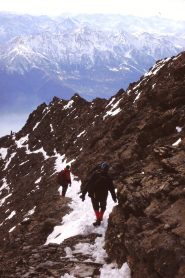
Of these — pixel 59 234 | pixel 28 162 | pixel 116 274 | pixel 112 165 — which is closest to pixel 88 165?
pixel 112 165

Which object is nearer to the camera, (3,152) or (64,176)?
(64,176)

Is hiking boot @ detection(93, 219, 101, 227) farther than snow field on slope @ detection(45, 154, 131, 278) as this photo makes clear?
Yes

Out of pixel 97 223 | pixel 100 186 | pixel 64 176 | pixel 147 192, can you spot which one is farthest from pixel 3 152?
pixel 147 192

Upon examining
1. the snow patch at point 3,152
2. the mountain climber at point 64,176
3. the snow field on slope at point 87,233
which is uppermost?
the snow patch at point 3,152

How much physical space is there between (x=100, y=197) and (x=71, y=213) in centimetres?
775

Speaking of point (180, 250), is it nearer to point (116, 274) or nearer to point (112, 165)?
point (116, 274)

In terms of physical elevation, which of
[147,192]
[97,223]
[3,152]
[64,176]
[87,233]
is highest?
[3,152]

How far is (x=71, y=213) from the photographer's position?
26.2 meters

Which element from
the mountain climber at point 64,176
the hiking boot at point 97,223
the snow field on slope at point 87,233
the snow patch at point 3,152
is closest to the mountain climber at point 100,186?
the hiking boot at point 97,223

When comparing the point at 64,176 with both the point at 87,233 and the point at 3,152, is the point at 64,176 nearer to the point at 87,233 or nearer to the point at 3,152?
the point at 87,233

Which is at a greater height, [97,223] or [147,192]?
Answer: [97,223]

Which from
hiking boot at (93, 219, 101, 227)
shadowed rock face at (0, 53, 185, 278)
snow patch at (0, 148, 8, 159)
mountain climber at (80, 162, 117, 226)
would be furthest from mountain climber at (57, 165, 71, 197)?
snow patch at (0, 148, 8, 159)

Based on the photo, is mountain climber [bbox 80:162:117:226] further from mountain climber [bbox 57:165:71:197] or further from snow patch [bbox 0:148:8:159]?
snow patch [bbox 0:148:8:159]

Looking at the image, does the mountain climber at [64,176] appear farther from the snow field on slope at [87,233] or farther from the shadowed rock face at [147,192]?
the snow field on slope at [87,233]
